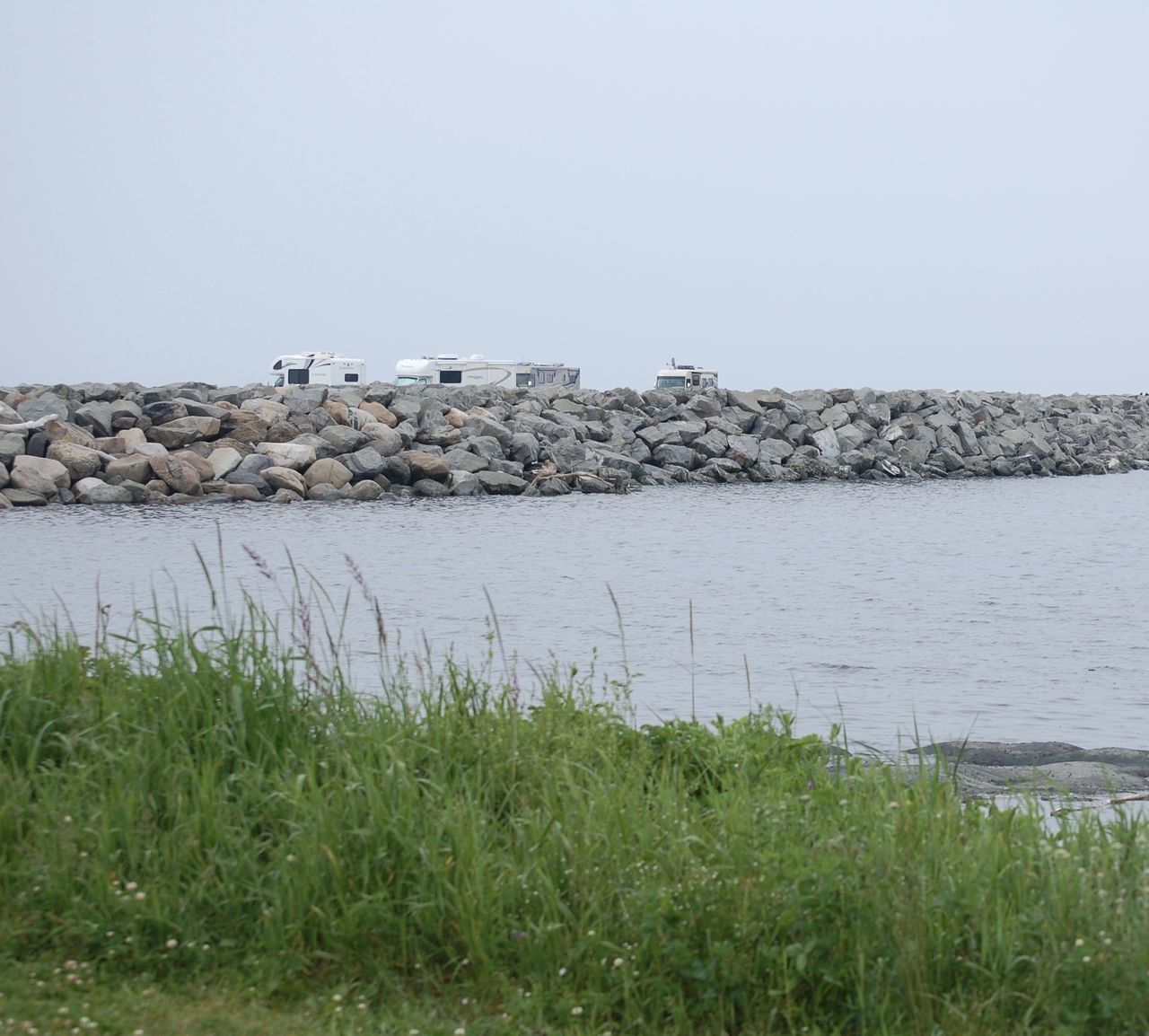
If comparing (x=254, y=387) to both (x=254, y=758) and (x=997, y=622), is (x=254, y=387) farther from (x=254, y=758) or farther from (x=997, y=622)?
(x=254, y=758)

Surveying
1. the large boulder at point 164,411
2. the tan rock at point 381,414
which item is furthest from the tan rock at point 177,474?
the tan rock at point 381,414

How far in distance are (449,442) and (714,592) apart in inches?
651

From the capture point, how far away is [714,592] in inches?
713

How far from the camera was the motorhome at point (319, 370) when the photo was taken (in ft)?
195

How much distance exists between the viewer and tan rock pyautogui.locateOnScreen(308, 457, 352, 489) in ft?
97.9

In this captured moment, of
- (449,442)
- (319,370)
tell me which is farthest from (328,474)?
(319,370)

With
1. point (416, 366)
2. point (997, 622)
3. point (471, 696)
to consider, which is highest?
point (416, 366)

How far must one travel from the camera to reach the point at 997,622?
15891mm

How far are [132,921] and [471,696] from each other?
1.84 metres

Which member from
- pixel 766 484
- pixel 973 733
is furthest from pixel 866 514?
pixel 973 733

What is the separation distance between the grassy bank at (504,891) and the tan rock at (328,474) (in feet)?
80.6

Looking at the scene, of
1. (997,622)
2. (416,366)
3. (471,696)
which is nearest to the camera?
(471,696)

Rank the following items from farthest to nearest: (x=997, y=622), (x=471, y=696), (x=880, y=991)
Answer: (x=997, y=622)
(x=471, y=696)
(x=880, y=991)

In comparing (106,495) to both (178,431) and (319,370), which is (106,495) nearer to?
(178,431)
